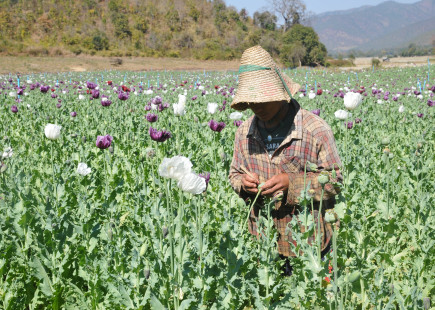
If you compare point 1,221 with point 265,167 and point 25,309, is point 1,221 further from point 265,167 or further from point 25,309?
point 265,167

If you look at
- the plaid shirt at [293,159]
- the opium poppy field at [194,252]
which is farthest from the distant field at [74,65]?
the plaid shirt at [293,159]

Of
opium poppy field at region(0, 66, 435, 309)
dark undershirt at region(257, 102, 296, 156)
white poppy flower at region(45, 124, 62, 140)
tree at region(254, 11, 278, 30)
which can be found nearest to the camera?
opium poppy field at region(0, 66, 435, 309)

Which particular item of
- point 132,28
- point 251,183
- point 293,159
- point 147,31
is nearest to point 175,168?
point 251,183

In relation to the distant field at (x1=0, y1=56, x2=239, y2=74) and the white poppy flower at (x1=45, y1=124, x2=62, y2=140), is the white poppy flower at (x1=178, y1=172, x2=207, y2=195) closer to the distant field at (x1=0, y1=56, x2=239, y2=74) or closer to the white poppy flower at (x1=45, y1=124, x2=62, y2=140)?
the white poppy flower at (x1=45, y1=124, x2=62, y2=140)

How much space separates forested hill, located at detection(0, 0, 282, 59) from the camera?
186ft

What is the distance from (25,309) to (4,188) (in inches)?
42.9

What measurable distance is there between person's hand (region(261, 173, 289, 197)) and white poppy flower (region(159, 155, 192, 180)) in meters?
0.72

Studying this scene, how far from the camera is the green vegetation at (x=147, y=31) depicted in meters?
53.2

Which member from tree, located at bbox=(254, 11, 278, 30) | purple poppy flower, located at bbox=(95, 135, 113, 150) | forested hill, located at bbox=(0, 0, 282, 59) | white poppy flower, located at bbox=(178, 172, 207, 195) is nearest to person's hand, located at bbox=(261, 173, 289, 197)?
white poppy flower, located at bbox=(178, 172, 207, 195)

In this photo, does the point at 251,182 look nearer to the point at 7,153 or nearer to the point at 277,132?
the point at 277,132

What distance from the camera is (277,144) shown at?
8.61ft

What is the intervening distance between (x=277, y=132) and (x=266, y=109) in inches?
11.1

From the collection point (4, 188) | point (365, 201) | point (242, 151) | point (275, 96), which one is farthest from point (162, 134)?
point (365, 201)

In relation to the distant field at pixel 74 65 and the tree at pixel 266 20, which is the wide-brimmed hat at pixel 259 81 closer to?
the distant field at pixel 74 65
